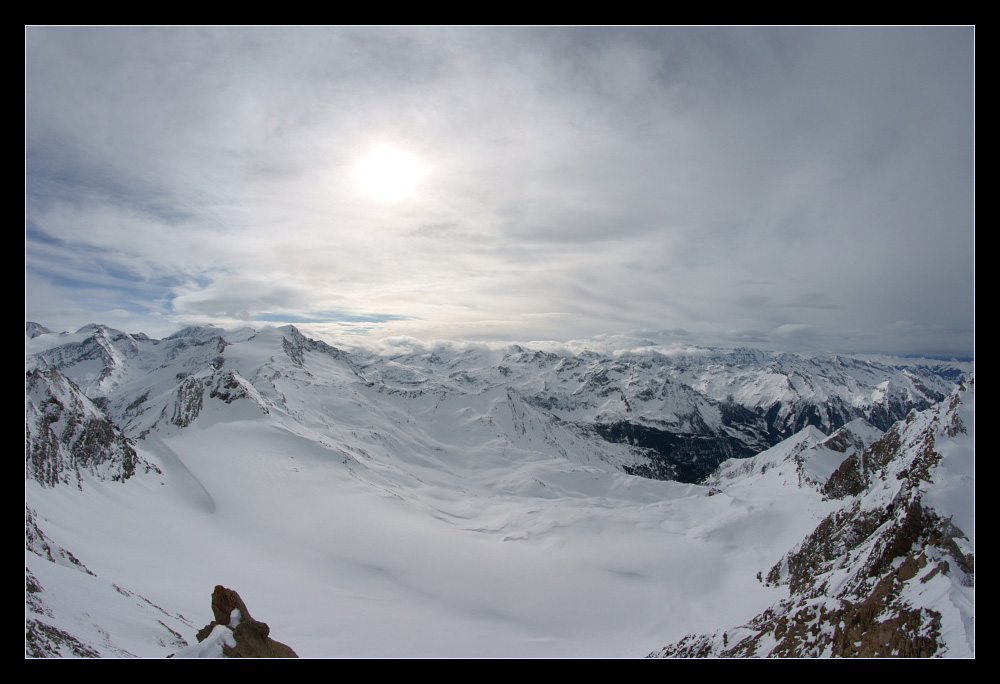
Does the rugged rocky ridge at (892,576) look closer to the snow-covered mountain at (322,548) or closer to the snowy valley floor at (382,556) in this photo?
the snowy valley floor at (382,556)

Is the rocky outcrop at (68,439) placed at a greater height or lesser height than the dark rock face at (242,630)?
greater

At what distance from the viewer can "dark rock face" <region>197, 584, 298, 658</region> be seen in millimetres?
12427

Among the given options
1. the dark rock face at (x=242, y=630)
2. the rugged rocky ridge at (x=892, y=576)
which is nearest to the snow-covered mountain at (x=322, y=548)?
the dark rock face at (x=242, y=630)

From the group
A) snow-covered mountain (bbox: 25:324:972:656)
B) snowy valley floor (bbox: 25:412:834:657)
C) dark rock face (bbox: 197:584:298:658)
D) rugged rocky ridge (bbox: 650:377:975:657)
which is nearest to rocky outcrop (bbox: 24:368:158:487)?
snow-covered mountain (bbox: 25:324:972:656)

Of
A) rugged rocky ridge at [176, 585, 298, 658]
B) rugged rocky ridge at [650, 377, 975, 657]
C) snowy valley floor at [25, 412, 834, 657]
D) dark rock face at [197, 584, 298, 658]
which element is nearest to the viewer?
rugged rocky ridge at [176, 585, 298, 658]

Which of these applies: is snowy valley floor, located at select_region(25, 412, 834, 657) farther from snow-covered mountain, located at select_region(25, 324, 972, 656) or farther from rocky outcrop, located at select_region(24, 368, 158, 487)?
rocky outcrop, located at select_region(24, 368, 158, 487)

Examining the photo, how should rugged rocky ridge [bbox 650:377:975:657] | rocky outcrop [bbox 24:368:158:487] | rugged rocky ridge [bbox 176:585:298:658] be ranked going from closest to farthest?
rugged rocky ridge [bbox 176:585:298:658]
rugged rocky ridge [bbox 650:377:975:657]
rocky outcrop [bbox 24:368:158:487]

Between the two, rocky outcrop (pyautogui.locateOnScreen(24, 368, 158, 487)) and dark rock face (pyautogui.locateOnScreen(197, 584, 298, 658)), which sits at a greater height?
rocky outcrop (pyautogui.locateOnScreen(24, 368, 158, 487))

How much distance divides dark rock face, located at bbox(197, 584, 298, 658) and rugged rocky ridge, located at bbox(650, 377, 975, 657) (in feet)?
66.7

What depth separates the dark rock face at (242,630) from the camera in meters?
12.4

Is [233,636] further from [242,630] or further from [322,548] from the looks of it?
[322,548]

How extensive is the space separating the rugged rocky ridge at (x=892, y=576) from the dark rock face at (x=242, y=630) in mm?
20321
